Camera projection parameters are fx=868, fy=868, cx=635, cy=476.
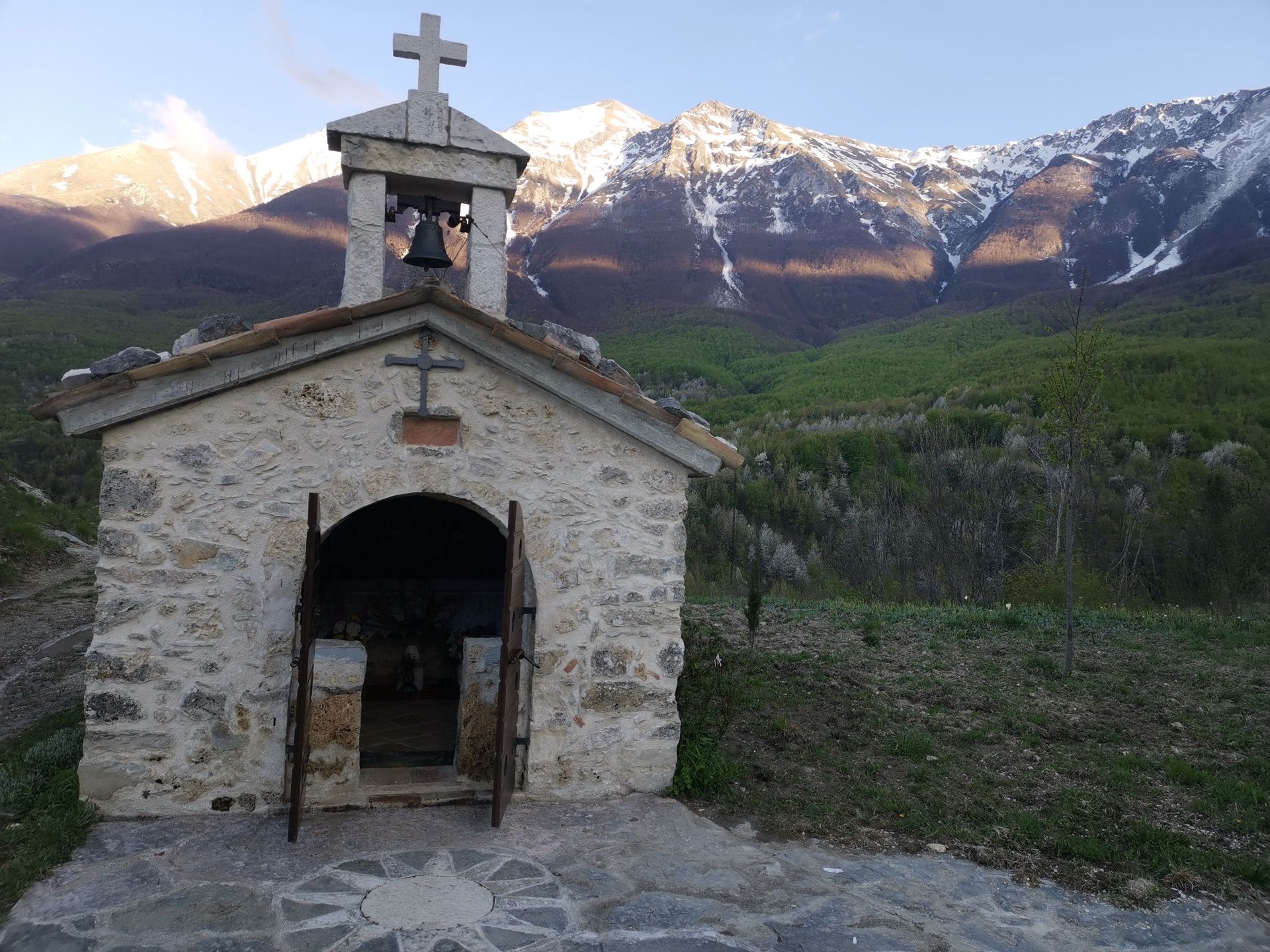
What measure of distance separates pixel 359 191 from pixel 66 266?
2180 inches

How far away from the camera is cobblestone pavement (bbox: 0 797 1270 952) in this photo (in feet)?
11.3

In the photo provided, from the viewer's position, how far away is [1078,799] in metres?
5.44

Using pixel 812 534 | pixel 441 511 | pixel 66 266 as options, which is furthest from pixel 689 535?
pixel 66 266

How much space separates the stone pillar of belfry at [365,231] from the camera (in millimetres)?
5266

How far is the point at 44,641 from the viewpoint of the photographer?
9758 mm

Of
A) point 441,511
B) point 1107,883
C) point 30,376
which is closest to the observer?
point 1107,883

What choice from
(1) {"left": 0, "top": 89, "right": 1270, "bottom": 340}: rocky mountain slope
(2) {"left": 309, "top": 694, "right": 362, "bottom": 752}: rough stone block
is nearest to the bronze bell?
(2) {"left": 309, "top": 694, "right": 362, "bottom": 752}: rough stone block

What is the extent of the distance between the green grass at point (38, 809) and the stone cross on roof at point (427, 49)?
14.6ft

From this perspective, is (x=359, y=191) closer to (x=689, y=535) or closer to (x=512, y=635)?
(x=512, y=635)

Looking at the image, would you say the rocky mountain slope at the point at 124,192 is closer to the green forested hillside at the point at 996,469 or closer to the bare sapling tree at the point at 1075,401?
the green forested hillside at the point at 996,469

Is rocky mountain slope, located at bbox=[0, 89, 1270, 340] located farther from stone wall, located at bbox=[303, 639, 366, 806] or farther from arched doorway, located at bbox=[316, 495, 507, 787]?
stone wall, located at bbox=[303, 639, 366, 806]

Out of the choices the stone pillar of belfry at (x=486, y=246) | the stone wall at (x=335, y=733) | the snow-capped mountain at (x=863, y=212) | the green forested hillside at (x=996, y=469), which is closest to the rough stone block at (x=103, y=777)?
the stone wall at (x=335, y=733)

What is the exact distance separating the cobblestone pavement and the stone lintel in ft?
12.3

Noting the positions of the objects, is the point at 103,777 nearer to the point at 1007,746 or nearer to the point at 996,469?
the point at 1007,746
